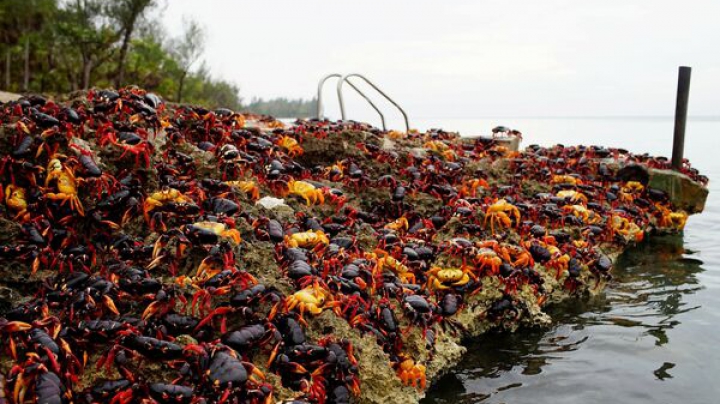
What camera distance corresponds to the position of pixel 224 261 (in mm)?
5242

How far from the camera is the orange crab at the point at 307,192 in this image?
8.27 meters

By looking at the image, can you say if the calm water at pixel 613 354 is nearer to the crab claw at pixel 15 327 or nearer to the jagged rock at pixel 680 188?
the crab claw at pixel 15 327

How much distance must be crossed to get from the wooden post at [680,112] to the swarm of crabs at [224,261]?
674 centimetres

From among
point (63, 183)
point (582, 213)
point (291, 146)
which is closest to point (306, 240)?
point (63, 183)

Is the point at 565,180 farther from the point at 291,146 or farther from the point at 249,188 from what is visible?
the point at 249,188

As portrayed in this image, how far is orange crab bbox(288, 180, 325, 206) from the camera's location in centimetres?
827

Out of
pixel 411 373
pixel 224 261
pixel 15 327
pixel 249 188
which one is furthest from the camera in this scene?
pixel 249 188

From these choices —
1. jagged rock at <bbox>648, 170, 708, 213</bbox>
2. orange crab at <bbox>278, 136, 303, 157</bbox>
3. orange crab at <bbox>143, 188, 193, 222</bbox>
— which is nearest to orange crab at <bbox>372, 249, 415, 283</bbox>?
orange crab at <bbox>143, 188, 193, 222</bbox>

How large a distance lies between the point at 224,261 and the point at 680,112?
14.5 metres

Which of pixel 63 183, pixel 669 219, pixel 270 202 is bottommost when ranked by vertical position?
pixel 669 219

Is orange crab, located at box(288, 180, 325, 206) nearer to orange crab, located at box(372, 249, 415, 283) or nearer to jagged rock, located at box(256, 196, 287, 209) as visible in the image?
jagged rock, located at box(256, 196, 287, 209)

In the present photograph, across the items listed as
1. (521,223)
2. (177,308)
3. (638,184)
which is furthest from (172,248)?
(638,184)

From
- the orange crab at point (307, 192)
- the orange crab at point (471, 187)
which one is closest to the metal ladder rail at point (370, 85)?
the orange crab at point (471, 187)

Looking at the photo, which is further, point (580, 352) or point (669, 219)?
point (669, 219)
